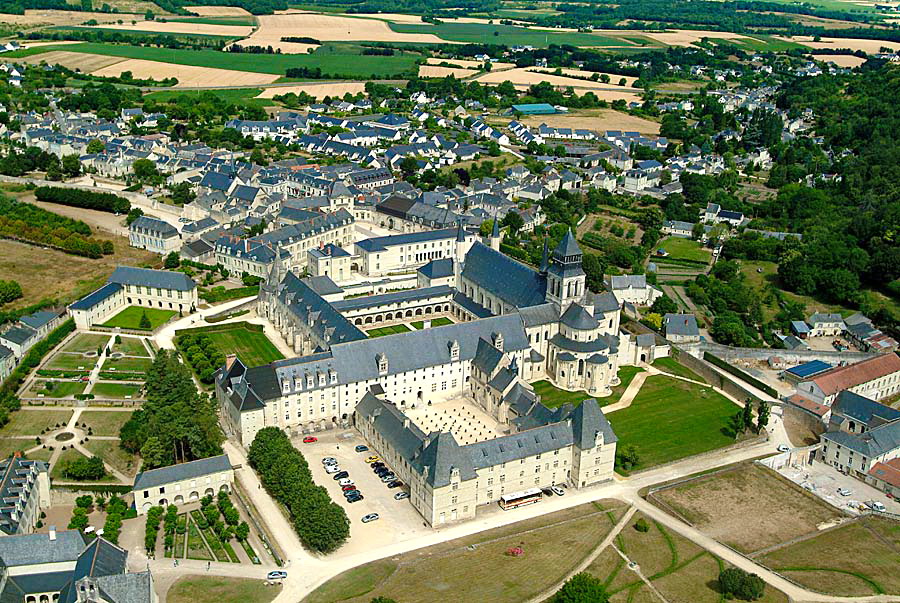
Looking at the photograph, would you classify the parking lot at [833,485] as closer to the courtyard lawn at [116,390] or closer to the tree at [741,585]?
the tree at [741,585]

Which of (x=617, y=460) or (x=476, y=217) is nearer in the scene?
(x=617, y=460)

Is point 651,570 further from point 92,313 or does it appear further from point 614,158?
point 614,158

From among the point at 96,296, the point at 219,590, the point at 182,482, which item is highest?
the point at 96,296

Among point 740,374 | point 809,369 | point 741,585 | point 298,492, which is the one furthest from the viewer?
point 809,369

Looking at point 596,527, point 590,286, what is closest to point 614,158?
point 590,286

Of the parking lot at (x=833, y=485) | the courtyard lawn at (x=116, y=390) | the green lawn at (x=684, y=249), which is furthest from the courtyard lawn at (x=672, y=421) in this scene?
the courtyard lawn at (x=116, y=390)

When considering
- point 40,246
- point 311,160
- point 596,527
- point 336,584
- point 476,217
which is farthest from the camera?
point 311,160

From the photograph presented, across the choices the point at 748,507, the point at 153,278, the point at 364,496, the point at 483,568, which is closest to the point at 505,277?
the point at 364,496

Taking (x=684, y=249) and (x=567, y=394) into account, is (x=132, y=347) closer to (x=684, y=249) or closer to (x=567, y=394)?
(x=567, y=394)
